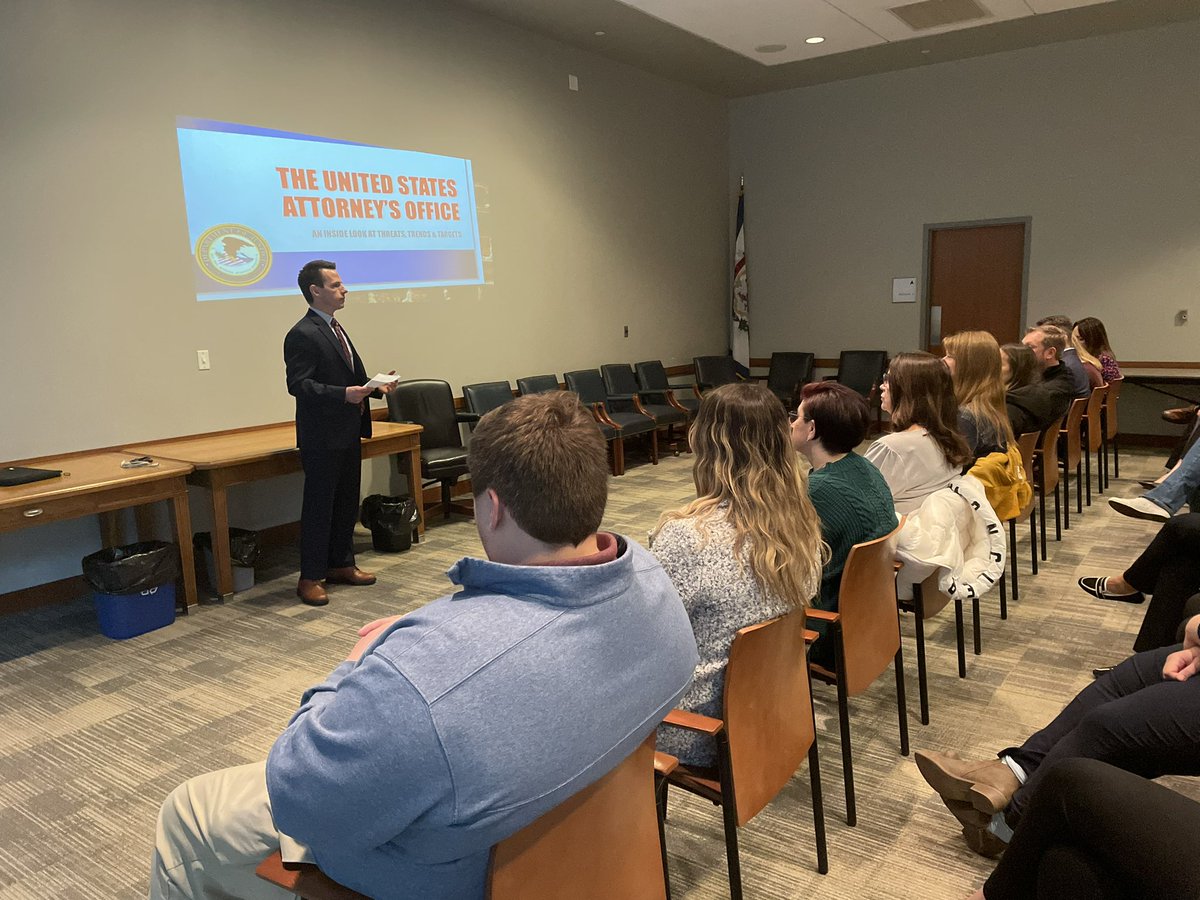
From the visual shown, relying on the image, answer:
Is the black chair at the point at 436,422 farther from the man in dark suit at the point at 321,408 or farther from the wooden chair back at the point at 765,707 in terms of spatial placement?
the wooden chair back at the point at 765,707

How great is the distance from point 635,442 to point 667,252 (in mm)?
1955

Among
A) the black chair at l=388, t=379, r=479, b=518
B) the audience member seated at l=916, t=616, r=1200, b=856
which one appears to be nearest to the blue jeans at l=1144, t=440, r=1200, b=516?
the audience member seated at l=916, t=616, r=1200, b=856

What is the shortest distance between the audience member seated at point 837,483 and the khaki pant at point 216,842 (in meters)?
1.41

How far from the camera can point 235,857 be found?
1404 mm

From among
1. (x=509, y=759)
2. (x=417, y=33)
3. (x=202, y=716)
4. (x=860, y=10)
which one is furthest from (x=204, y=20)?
(x=509, y=759)

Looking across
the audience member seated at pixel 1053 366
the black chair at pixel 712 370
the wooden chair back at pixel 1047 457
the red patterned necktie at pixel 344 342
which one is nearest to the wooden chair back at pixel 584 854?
the red patterned necktie at pixel 344 342

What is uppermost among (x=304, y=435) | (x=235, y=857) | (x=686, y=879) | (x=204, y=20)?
(x=204, y=20)

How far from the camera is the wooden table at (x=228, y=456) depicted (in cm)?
413

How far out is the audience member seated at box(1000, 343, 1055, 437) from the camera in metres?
4.26

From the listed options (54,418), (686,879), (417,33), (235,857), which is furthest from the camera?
(417,33)

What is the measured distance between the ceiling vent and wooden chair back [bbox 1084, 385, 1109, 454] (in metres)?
2.76

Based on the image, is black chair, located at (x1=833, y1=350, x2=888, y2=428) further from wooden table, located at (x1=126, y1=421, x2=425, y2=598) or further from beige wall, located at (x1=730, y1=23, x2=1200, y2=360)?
wooden table, located at (x1=126, y1=421, x2=425, y2=598)

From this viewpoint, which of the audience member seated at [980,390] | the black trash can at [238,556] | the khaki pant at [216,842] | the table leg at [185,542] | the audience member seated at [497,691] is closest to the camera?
the audience member seated at [497,691]

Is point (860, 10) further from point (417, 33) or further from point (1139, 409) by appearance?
point (1139, 409)
